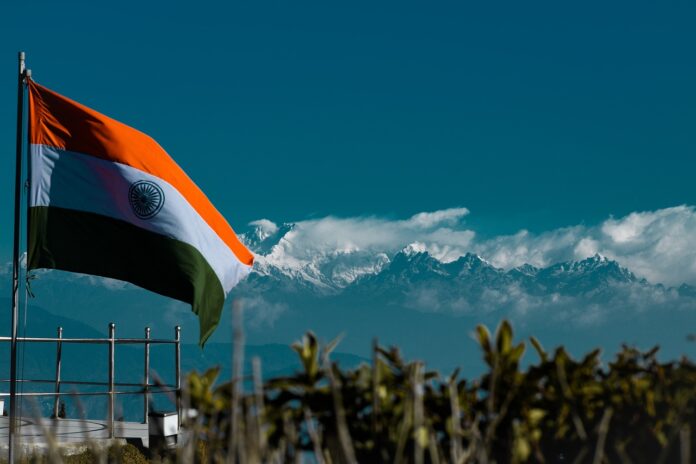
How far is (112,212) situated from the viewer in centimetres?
1227

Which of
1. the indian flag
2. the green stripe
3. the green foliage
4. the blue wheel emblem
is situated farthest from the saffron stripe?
the green foliage

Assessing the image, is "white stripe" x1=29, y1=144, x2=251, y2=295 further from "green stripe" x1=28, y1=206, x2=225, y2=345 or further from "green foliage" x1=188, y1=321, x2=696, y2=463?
"green foliage" x1=188, y1=321, x2=696, y2=463

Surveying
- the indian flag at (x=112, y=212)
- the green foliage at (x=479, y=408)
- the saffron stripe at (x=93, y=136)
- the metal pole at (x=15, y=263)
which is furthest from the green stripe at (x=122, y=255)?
the green foliage at (x=479, y=408)

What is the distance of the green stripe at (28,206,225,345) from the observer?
39.5 ft

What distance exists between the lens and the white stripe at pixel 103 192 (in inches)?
482

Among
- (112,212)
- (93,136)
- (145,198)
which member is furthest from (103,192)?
(93,136)

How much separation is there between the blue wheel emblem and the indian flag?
0.01 metres

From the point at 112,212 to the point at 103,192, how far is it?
1.07 feet

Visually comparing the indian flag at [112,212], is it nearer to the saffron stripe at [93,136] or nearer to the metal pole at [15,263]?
the saffron stripe at [93,136]

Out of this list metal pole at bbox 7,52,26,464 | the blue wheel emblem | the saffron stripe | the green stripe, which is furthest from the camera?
the saffron stripe

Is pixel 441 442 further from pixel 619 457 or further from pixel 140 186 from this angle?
pixel 140 186

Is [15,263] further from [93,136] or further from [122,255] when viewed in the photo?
[93,136]

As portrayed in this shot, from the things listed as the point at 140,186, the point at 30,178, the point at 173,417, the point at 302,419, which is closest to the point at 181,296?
the point at 140,186

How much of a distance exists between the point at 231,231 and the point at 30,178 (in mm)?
2891
